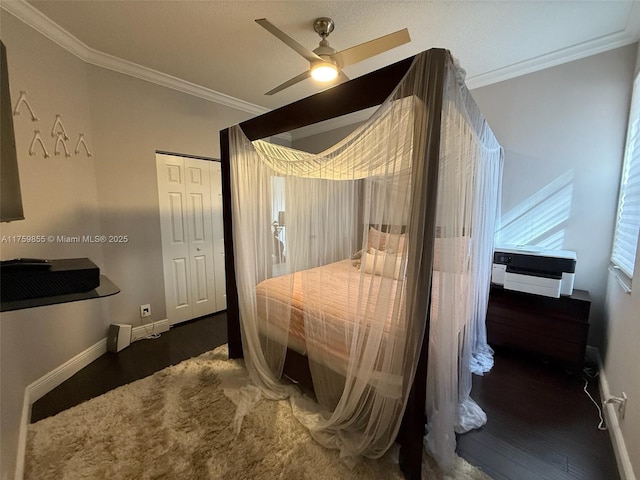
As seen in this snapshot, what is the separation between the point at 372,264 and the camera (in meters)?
1.36

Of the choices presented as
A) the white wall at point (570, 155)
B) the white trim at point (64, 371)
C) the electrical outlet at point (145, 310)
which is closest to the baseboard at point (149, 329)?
the electrical outlet at point (145, 310)

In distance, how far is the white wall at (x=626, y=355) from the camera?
1.33 meters

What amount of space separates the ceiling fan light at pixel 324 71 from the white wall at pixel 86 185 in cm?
186

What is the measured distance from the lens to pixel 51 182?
205 cm

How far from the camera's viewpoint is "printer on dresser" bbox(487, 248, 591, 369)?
2.13 metres

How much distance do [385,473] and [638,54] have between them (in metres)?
3.43

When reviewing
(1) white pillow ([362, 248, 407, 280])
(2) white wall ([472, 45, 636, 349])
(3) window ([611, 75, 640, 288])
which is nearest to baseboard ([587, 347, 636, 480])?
(2) white wall ([472, 45, 636, 349])

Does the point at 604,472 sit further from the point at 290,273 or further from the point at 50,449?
the point at 50,449

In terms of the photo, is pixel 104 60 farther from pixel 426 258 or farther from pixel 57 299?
pixel 426 258

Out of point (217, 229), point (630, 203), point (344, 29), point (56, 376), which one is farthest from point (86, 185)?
point (630, 203)

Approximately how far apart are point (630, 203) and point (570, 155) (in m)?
0.72

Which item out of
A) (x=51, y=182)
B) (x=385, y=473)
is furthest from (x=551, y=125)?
(x=51, y=182)

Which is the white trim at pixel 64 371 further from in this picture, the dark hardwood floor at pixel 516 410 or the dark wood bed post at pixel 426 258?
the dark wood bed post at pixel 426 258

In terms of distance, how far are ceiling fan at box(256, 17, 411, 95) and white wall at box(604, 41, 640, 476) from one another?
1882 mm
